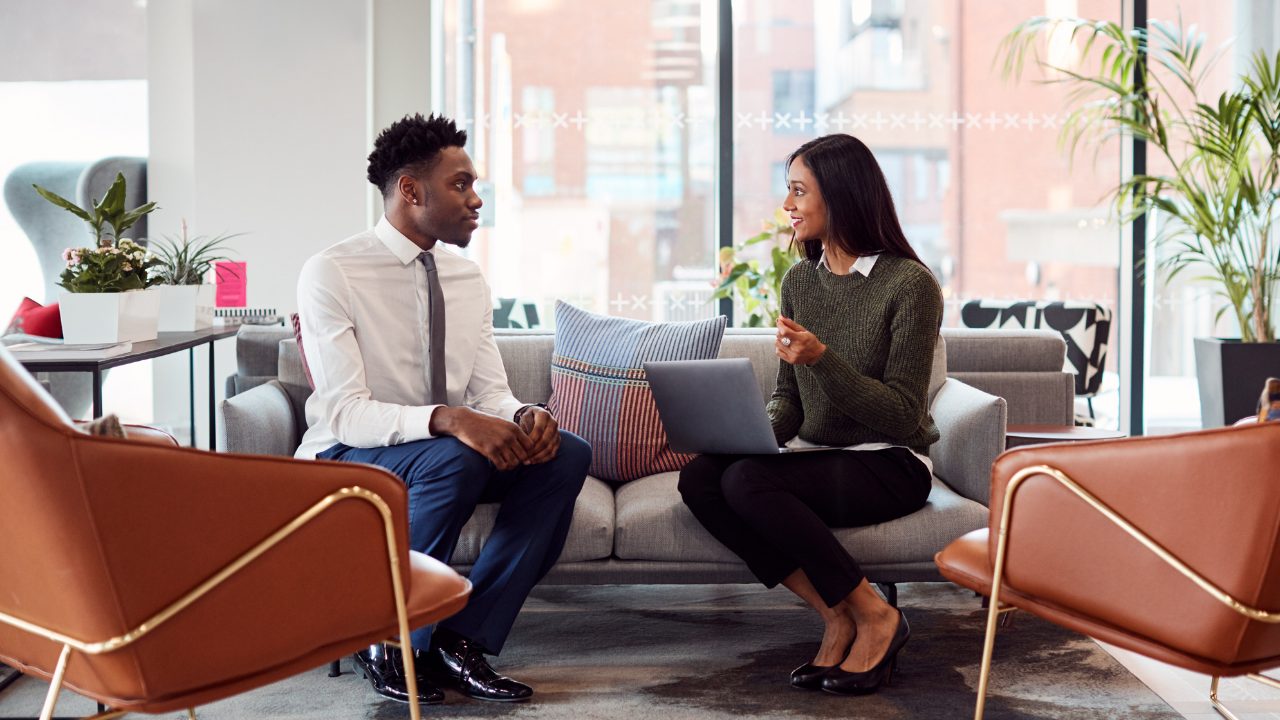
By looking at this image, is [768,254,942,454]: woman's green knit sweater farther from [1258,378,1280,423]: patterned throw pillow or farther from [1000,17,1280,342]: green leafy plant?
[1000,17,1280,342]: green leafy plant

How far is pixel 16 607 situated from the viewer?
1472 mm

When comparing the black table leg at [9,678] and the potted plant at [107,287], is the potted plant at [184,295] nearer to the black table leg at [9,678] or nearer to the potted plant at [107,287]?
the potted plant at [107,287]

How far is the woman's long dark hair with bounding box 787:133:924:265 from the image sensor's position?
2.50 m

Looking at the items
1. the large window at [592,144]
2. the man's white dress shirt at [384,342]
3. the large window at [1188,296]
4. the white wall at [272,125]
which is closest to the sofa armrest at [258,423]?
the man's white dress shirt at [384,342]

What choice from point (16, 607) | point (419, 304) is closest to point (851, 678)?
point (419, 304)

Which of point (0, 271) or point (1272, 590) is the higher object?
point (0, 271)

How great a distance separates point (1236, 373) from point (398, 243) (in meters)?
3.57

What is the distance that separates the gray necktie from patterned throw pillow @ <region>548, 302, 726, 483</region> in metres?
0.41

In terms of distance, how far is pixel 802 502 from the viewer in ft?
7.64

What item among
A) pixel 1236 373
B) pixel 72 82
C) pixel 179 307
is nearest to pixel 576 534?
pixel 179 307

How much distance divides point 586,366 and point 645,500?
462 mm

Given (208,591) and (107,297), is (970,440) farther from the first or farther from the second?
(107,297)

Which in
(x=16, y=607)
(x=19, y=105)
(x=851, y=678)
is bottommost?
(x=851, y=678)

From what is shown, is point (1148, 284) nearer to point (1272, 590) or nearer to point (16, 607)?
point (1272, 590)
